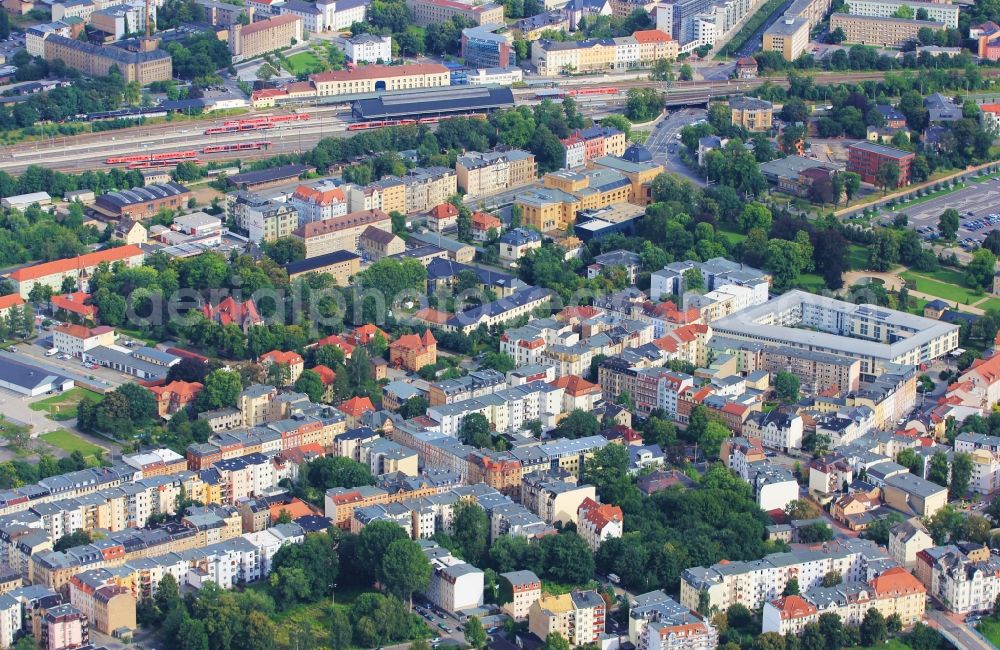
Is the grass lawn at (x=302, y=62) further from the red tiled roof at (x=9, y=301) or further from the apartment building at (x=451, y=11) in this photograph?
the red tiled roof at (x=9, y=301)

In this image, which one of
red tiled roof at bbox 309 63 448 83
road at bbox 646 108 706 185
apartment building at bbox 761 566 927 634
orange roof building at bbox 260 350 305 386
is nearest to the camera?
Result: apartment building at bbox 761 566 927 634

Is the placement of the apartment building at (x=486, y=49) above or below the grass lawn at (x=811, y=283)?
above

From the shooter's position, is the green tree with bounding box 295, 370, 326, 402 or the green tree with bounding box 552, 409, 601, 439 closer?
the green tree with bounding box 552, 409, 601, 439

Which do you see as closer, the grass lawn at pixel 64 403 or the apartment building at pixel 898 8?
the grass lawn at pixel 64 403

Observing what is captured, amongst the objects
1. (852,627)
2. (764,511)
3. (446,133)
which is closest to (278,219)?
(446,133)

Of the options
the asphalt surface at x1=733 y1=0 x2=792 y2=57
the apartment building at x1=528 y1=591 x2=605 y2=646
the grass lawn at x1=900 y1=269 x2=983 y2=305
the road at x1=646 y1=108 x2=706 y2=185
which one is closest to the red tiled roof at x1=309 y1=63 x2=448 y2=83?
the road at x1=646 y1=108 x2=706 y2=185

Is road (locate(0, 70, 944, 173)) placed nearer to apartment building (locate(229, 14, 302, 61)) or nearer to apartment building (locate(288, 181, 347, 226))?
apartment building (locate(229, 14, 302, 61))

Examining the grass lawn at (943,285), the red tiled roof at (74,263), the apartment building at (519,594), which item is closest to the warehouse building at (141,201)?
the red tiled roof at (74,263)
